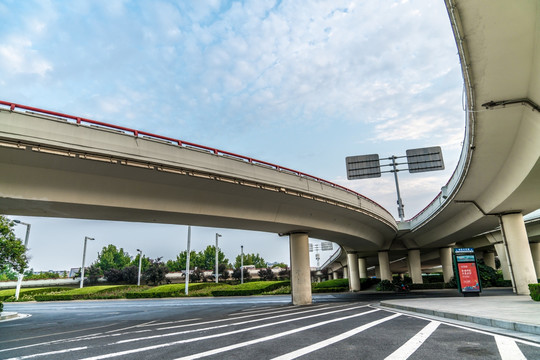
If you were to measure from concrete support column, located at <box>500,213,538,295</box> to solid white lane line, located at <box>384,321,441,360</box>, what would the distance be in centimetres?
1599

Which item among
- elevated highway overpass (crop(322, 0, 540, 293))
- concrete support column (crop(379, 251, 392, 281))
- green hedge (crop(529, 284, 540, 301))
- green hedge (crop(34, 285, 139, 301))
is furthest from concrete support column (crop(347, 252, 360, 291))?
green hedge (crop(34, 285, 139, 301))

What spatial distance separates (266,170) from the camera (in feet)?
54.9

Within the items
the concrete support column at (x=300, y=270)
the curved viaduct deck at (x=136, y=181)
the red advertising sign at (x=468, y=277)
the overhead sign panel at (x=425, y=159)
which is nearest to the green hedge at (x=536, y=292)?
the red advertising sign at (x=468, y=277)

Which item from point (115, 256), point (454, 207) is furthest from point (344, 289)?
point (115, 256)

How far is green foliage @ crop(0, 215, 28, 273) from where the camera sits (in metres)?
20.7

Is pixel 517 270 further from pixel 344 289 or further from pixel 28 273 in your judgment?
pixel 28 273

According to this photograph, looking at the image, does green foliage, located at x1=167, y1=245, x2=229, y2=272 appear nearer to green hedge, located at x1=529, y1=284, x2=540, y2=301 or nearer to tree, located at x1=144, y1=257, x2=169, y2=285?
tree, located at x1=144, y1=257, x2=169, y2=285

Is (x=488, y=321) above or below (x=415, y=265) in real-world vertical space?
below

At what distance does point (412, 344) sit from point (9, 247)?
2492cm

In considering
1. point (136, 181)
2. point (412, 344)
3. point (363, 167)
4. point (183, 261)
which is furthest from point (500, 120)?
point (183, 261)

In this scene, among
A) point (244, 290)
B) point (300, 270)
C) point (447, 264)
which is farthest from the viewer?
point (447, 264)

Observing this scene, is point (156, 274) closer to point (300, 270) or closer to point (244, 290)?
point (244, 290)

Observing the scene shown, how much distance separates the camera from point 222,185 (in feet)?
50.7

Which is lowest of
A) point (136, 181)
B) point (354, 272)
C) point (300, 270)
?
point (354, 272)
